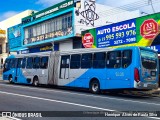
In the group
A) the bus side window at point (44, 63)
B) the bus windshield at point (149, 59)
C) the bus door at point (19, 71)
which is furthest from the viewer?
the bus door at point (19, 71)

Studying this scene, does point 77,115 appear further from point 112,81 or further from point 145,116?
point 112,81

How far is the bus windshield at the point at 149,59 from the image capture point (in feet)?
56.0

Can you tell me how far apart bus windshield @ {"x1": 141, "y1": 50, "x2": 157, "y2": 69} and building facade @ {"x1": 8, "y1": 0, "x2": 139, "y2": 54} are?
17.2m

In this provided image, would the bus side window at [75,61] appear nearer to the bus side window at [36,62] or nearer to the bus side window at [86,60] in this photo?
the bus side window at [86,60]

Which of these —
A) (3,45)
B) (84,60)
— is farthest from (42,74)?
(3,45)

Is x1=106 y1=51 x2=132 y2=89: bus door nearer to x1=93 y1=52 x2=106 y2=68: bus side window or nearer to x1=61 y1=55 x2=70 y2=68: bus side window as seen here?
x1=93 y1=52 x2=106 y2=68: bus side window

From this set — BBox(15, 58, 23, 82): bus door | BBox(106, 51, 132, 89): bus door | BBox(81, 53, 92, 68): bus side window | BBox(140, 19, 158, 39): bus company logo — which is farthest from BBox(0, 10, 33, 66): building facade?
BBox(106, 51, 132, 89): bus door

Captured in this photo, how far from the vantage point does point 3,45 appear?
5731 centimetres

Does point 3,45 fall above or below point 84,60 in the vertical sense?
above

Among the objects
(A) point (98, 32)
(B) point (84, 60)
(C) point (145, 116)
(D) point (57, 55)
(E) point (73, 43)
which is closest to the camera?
(C) point (145, 116)

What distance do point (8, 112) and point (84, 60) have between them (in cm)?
993

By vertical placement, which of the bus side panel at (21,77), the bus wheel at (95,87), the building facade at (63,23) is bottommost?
the bus wheel at (95,87)

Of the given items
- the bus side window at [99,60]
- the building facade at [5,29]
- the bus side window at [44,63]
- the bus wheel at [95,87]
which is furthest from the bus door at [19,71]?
the building facade at [5,29]

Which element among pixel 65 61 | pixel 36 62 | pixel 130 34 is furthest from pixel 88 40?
pixel 65 61
